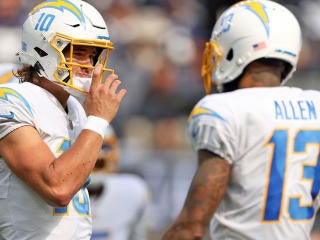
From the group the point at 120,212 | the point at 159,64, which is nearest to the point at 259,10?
the point at 120,212

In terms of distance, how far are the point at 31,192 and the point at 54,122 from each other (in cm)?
28

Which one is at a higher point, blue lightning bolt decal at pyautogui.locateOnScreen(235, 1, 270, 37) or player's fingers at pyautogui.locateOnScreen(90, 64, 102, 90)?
blue lightning bolt decal at pyautogui.locateOnScreen(235, 1, 270, 37)

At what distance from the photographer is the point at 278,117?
3.27 m

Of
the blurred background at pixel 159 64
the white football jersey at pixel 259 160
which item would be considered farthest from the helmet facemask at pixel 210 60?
the blurred background at pixel 159 64

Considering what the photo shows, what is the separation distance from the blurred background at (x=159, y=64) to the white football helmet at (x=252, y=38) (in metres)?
5.46

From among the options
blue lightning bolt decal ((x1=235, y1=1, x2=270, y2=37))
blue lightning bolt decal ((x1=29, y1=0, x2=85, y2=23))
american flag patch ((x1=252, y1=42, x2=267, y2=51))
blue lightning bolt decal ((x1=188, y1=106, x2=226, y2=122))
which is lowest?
blue lightning bolt decal ((x1=188, y1=106, x2=226, y2=122))

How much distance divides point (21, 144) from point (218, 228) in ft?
2.68

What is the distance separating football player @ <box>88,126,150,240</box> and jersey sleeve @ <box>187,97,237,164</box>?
9.16 ft

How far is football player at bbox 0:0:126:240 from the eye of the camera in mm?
3057

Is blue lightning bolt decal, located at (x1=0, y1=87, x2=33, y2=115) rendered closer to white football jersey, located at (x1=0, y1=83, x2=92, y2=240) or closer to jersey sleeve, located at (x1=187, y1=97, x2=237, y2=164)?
white football jersey, located at (x1=0, y1=83, x2=92, y2=240)

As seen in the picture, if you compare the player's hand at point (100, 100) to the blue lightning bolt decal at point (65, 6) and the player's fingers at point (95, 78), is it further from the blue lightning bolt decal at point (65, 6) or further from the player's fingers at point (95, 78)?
the blue lightning bolt decal at point (65, 6)

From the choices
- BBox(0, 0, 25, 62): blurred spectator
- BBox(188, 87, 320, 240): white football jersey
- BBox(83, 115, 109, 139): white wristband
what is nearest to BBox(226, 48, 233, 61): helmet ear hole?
BBox(188, 87, 320, 240): white football jersey

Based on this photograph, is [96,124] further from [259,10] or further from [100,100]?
[259,10]

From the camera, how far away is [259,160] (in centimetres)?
324
